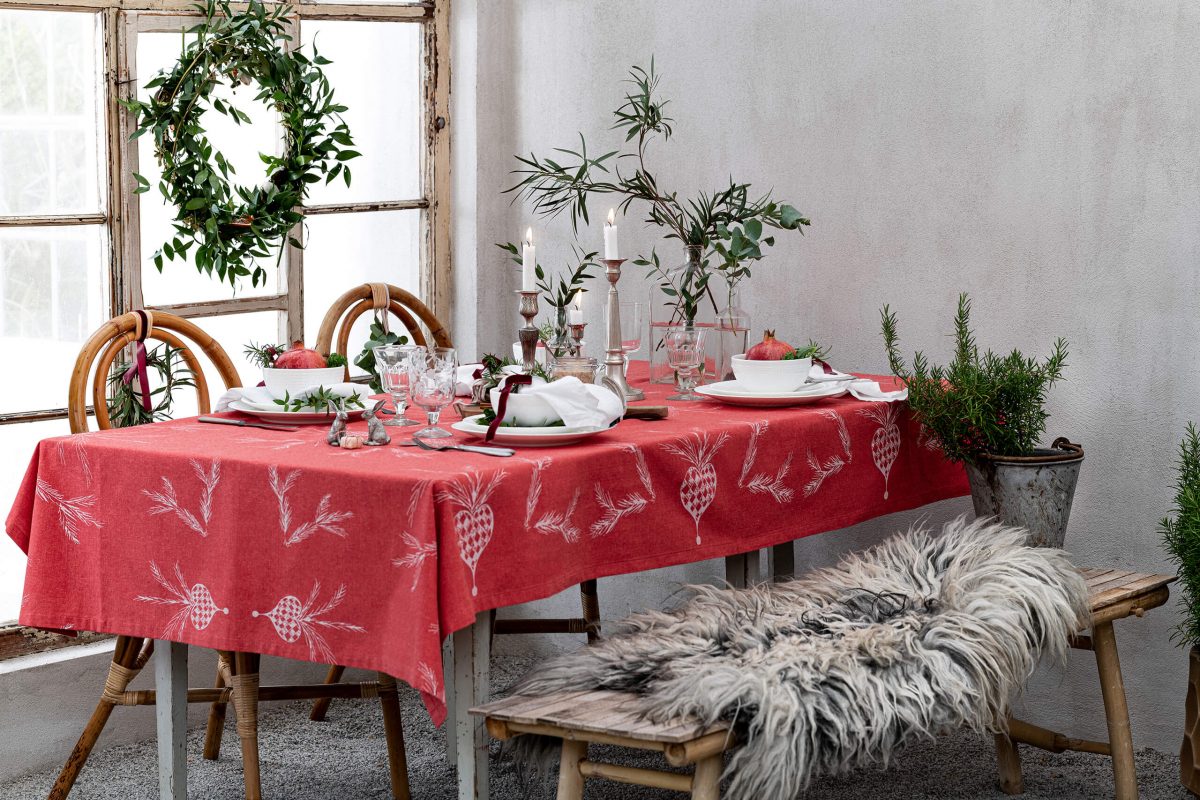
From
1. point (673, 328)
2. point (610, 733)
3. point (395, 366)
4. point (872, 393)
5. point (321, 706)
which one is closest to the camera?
point (610, 733)

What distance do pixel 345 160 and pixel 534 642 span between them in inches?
52.8

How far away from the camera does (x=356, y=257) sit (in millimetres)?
3557

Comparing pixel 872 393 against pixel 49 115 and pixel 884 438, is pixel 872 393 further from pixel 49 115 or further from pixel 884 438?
pixel 49 115

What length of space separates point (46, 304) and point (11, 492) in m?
0.39

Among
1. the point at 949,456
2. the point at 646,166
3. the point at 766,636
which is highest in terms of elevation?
the point at 646,166

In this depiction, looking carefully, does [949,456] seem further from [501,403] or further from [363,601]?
[363,601]

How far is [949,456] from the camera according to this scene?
2.64 meters

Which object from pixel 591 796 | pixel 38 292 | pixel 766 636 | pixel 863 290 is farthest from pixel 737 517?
pixel 38 292

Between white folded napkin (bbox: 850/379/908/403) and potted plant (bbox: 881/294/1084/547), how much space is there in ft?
0.15

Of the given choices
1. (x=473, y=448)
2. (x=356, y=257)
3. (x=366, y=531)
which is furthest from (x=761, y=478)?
(x=356, y=257)

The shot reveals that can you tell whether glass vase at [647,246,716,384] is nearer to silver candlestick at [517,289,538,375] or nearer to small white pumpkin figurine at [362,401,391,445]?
silver candlestick at [517,289,538,375]

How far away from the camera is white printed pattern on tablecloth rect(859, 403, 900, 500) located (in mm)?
2672

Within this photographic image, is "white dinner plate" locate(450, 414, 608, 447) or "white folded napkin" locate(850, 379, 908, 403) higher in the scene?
"white folded napkin" locate(850, 379, 908, 403)

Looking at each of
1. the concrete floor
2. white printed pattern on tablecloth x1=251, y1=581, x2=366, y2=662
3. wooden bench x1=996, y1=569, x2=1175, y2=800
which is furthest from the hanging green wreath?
wooden bench x1=996, y1=569, x2=1175, y2=800
